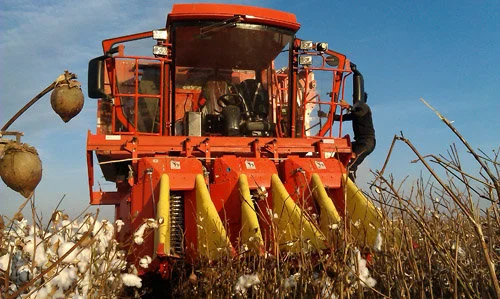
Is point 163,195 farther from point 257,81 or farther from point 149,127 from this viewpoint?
point 257,81

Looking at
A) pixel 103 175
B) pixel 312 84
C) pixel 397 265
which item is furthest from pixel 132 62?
pixel 397 265

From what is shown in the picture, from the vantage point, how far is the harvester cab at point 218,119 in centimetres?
622

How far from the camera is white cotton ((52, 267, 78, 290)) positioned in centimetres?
224

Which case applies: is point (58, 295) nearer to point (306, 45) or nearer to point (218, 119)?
point (218, 119)

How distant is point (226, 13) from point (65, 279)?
6.05 m

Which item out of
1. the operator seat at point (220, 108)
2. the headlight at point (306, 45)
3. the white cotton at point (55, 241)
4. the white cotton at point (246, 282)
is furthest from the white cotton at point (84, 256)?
the headlight at point (306, 45)

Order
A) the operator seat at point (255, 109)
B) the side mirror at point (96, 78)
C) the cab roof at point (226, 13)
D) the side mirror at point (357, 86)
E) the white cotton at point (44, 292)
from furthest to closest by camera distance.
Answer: the side mirror at point (357, 86)
the operator seat at point (255, 109)
the cab roof at point (226, 13)
the side mirror at point (96, 78)
the white cotton at point (44, 292)

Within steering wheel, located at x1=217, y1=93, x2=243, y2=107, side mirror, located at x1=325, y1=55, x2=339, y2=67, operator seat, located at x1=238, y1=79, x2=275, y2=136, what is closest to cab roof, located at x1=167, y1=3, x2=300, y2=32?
side mirror, located at x1=325, y1=55, x2=339, y2=67

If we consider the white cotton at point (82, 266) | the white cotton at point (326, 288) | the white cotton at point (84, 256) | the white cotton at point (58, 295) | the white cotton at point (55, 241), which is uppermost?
the white cotton at point (55, 241)

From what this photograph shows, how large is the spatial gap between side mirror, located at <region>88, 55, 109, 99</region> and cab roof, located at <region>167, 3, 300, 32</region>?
3.86 ft

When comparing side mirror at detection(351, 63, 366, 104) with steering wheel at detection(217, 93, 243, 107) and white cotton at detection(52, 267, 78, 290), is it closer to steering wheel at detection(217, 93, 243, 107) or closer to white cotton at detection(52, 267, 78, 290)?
steering wheel at detection(217, 93, 243, 107)

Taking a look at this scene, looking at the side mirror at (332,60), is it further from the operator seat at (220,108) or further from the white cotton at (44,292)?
the white cotton at (44,292)

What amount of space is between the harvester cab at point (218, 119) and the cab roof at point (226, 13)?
2 centimetres

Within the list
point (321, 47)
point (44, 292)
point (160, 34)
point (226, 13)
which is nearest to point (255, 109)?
point (321, 47)
